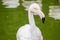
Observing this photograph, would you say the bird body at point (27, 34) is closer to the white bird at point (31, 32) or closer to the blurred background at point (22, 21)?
the white bird at point (31, 32)

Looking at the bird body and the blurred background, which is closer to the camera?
the bird body

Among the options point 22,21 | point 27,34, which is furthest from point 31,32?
point 22,21

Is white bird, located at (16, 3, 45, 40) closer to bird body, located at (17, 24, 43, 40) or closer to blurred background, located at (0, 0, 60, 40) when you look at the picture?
bird body, located at (17, 24, 43, 40)

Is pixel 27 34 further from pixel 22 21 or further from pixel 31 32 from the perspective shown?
pixel 22 21

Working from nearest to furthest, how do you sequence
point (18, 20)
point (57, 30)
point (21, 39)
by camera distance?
1. point (21, 39)
2. point (57, 30)
3. point (18, 20)

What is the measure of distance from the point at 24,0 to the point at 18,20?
7.71 ft

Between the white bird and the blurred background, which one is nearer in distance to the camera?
the white bird

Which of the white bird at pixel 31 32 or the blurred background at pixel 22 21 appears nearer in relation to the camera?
the white bird at pixel 31 32

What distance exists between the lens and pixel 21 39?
2.67 meters

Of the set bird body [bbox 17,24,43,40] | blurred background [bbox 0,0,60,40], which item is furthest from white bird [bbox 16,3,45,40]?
blurred background [bbox 0,0,60,40]

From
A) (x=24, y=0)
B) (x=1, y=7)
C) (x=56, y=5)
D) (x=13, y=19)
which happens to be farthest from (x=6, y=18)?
(x=24, y=0)

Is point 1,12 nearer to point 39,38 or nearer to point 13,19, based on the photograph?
point 13,19

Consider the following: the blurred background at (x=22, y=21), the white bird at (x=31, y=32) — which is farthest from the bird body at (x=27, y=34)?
the blurred background at (x=22, y=21)

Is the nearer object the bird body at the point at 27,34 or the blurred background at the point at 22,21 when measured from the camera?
the bird body at the point at 27,34
